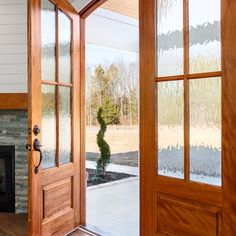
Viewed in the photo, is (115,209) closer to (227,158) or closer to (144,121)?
(144,121)

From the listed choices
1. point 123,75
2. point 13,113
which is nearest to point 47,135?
point 13,113

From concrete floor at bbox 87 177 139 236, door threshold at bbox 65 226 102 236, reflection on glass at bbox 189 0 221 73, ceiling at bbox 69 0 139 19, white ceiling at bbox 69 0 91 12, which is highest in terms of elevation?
ceiling at bbox 69 0 139 19

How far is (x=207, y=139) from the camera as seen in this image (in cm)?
208

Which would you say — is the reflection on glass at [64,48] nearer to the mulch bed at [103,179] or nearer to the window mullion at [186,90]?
the window mullion at [186,90]

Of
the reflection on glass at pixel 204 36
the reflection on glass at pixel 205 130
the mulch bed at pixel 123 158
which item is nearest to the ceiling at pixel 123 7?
the reflection on glass at pixel 204 36

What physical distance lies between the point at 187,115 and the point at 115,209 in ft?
8.07

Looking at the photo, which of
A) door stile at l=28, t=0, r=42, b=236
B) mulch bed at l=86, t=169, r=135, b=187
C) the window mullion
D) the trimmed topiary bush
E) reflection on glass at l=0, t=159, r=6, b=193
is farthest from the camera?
the trimmed topiary bush

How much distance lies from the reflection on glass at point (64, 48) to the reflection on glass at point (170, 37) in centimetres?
113

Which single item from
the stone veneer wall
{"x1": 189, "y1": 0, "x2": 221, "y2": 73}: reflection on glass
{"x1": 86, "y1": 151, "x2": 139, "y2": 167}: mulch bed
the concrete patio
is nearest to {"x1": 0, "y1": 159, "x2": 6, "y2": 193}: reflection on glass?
the stone veneer wall

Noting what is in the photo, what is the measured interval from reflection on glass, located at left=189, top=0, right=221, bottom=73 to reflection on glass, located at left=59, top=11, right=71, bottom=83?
140cm

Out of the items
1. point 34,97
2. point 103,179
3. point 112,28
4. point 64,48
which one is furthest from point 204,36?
point 103,179

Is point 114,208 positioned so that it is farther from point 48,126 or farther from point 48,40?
point 48,40

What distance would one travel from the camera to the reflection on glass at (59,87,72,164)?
3082 mm

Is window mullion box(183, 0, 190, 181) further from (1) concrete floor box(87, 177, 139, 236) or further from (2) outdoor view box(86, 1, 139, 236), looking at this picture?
Answer: (2) outdoor view box(86, 1, 139, 236)
